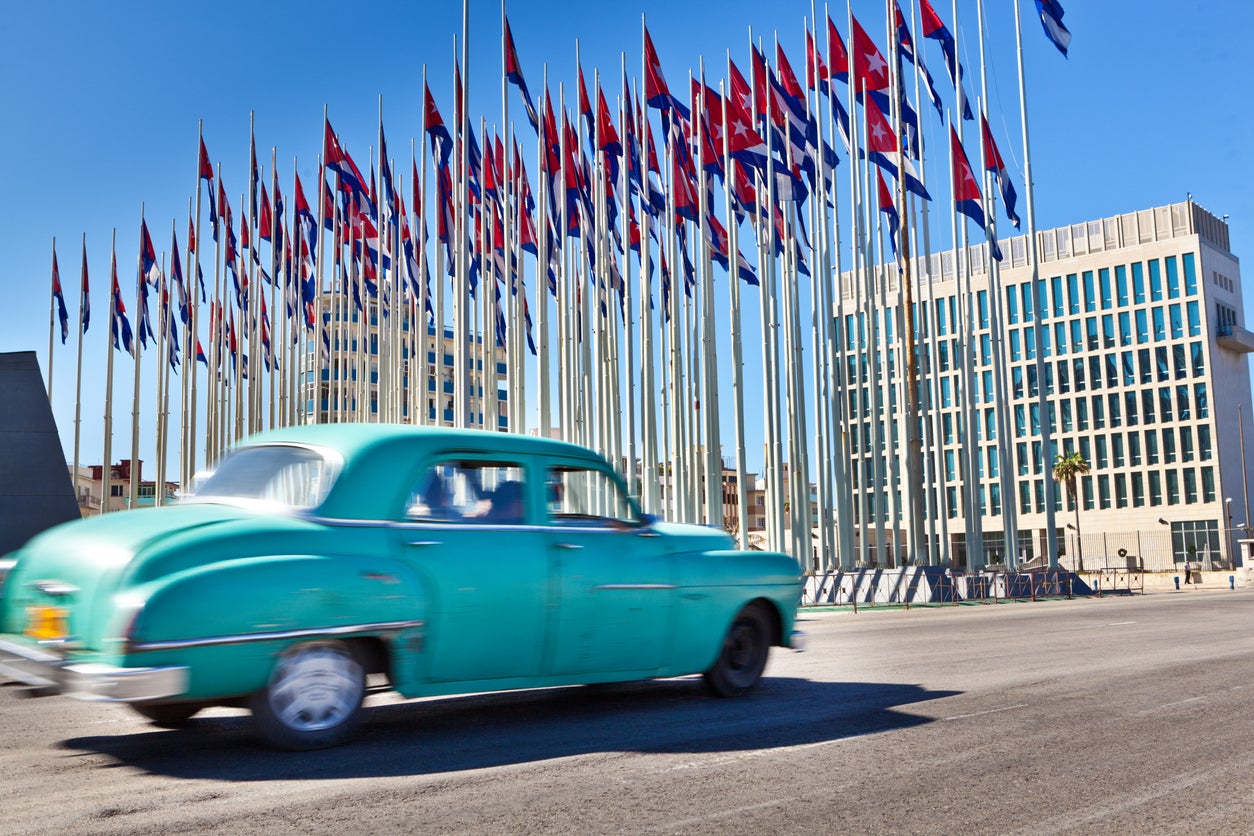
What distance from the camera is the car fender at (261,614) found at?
519cm

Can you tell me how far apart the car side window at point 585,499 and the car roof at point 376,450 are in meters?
0.33

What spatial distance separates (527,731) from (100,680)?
2.41 metres

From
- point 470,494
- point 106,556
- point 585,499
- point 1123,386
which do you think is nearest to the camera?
point 106,556

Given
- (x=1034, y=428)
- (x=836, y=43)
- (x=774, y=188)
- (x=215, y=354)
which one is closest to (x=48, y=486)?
(x=774, y=188)

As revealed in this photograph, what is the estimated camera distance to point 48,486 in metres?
18.8

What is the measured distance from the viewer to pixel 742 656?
8.13m

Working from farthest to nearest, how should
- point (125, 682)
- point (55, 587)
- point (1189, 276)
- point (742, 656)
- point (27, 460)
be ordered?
point (1189, 276), point (27, 460), point (742, 656), point (55, 587), point (125, 682)

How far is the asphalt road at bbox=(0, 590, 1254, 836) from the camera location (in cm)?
441

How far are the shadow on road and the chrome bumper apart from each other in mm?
436

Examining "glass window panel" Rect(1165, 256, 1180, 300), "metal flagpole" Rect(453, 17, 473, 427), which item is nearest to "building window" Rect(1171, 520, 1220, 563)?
"glass window panel" Rect(1165, 256, 1180, 300)

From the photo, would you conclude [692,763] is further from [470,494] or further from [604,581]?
[470,494]

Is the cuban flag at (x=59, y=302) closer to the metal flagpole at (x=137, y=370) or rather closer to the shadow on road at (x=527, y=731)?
the metal flagpole at (x=137, y=370)

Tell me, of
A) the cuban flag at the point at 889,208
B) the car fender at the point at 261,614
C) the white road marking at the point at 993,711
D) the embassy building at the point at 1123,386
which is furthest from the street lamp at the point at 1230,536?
the car fender at the point at 261,614

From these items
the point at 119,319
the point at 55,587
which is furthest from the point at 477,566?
the point at 119,319
